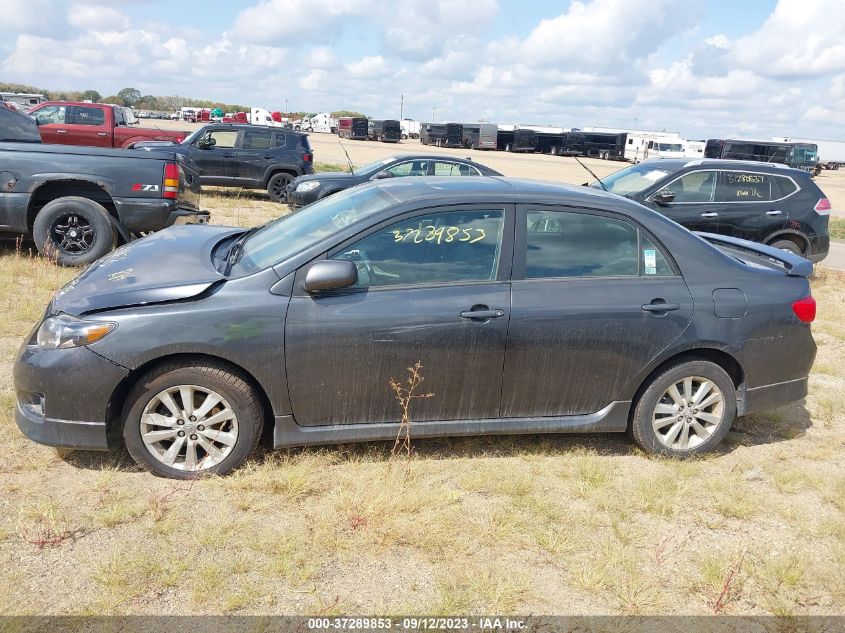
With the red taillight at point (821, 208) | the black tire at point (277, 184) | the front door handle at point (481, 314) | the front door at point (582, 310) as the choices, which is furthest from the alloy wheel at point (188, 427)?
the black tire at point (277, 184)

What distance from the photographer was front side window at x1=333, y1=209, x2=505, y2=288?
13.0 ft

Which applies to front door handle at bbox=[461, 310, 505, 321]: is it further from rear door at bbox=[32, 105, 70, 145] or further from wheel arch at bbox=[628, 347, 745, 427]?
rear door at bbox=[32, 105, 70, 145]

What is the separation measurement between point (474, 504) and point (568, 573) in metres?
0.68

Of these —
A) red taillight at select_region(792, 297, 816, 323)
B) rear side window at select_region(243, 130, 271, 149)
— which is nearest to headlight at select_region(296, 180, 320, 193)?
rear side window at select_region(243, 130, 271, 149)

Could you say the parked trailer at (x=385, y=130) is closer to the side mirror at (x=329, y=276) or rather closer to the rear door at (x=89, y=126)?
the rear door at (x=89, y=126)

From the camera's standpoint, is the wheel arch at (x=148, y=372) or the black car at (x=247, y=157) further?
the black car at (x=247, y=157)

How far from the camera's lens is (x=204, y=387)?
3.73m

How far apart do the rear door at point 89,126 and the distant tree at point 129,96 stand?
10269 cm

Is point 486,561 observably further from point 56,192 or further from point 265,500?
point 56,192

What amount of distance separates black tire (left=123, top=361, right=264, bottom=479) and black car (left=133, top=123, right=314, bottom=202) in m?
12.8

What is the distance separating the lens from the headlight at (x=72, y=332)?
11.9 ft

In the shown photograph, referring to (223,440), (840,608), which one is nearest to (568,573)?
(840,608)

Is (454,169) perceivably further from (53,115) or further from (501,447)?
(53,115)

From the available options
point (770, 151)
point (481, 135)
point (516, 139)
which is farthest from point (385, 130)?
point (770, 151)
